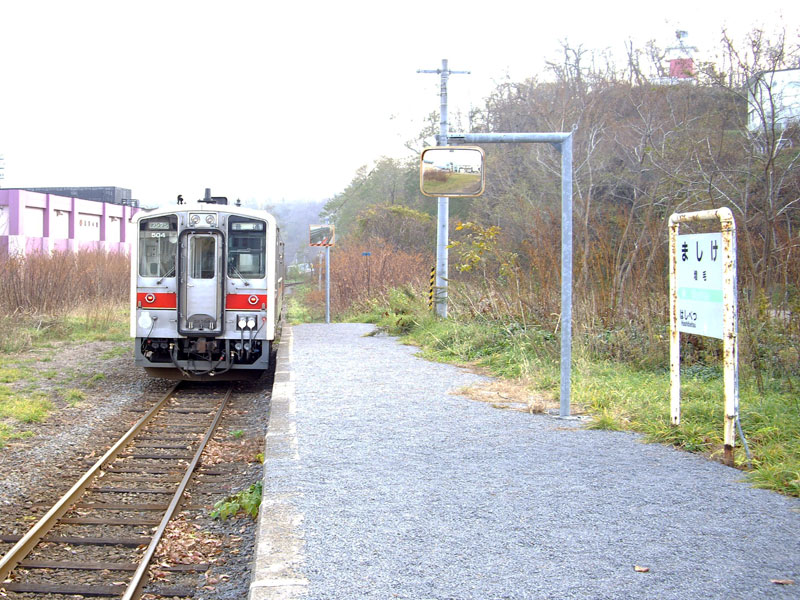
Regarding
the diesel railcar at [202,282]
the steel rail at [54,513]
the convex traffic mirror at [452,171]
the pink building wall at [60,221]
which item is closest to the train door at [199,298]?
the diesel railcar at [202,282]

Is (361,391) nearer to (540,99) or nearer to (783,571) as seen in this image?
(783,571)

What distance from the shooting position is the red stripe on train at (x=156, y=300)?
12.7m

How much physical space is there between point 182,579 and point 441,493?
1.79 metres

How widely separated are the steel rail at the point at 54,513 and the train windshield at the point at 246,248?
12.7ft

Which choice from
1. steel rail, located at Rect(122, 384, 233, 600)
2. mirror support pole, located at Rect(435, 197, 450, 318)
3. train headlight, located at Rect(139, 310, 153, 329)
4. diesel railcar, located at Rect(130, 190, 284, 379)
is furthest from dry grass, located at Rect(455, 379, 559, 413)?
mirror support pole, located at Rect(435, 197, 450, 318)

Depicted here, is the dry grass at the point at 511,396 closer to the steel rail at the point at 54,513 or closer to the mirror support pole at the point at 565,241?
the mirror support pole at the point at 565,241

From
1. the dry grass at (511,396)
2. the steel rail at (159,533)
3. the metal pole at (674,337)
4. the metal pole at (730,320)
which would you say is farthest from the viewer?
the dry grass at (511,396)

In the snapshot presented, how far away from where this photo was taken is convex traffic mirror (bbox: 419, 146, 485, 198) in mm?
8867

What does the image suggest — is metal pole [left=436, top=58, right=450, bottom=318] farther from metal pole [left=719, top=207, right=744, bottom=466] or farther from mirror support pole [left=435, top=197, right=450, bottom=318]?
metal pole [left=719, top=207, right=744, bottom=466]

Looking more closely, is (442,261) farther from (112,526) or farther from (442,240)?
(112,526)

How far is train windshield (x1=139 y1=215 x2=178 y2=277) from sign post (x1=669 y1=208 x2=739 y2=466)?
8.10 meters

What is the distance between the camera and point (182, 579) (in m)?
5.28

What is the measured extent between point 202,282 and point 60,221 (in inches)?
1833

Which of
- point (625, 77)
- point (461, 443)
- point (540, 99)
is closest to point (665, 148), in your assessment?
point (625, 77)
